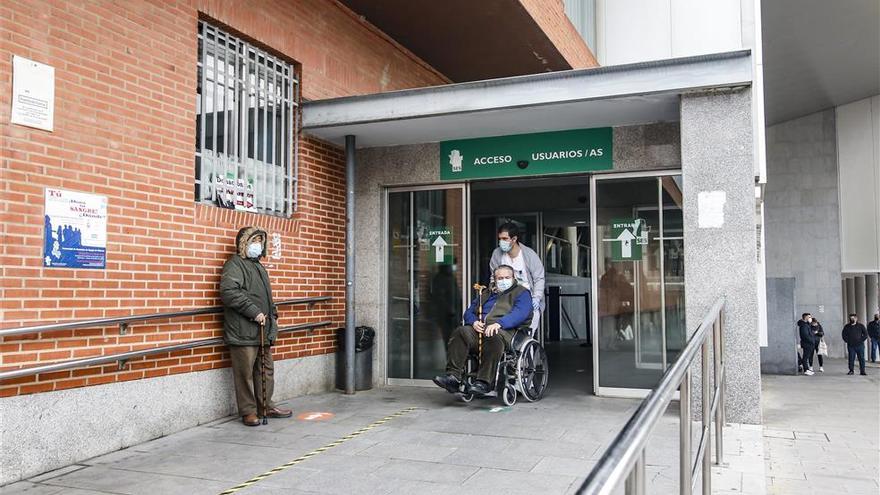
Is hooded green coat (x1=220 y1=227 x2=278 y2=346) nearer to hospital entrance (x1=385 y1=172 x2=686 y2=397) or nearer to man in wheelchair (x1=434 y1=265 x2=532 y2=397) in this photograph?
man in wheelchair (x1=434 y1=265 x2=532 y2=397)

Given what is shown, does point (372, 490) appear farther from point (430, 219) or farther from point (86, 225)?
point (430, 219)

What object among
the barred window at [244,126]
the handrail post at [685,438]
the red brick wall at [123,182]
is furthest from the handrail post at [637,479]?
the barred window at [244,126]

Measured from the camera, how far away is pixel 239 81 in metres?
7.16

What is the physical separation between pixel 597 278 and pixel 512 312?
130cm

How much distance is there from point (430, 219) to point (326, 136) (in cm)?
161

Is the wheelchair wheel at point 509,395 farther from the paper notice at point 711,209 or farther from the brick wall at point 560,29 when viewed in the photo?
the brick wall at point 560,29

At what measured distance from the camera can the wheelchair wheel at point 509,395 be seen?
7243 millimetres

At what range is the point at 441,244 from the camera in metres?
8.76

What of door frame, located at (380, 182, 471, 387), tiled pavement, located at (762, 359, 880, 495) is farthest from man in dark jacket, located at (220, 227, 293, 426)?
tiled pavement, located at (762, 359, 880, 495)

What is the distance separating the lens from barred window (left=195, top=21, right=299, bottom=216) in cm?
670

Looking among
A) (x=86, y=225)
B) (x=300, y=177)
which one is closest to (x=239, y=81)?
(x=300, y=177)

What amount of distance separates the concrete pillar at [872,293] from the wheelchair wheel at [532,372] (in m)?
22.3

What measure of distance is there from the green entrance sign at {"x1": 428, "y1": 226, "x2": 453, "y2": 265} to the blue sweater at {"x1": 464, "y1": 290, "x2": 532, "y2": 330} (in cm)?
128

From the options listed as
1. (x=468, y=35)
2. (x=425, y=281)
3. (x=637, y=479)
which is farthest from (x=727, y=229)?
(x=637, y=479)
